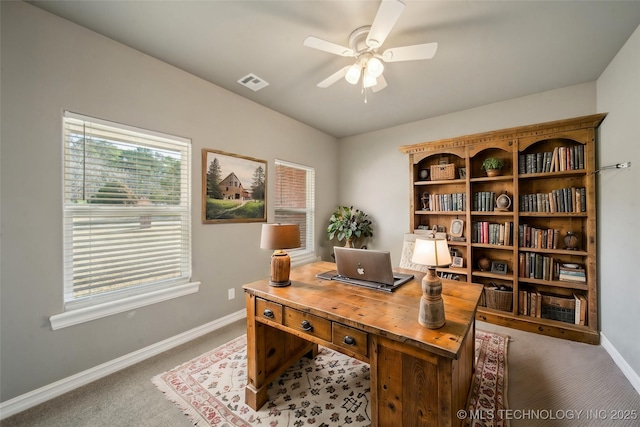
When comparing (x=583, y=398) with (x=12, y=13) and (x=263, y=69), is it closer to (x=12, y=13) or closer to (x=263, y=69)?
(x=263, y=69)

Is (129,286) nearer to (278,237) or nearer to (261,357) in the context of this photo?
(261,357)

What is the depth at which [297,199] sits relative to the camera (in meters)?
3.95

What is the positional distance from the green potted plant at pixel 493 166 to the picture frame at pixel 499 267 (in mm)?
1085

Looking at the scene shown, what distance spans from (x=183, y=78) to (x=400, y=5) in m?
2.13

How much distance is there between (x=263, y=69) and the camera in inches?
97.0

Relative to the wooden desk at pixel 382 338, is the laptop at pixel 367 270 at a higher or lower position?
higher

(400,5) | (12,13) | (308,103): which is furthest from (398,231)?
(12,13)

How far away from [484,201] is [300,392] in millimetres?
2900

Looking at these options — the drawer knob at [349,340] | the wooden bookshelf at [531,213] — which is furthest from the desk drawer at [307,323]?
the wooden bookshelf at [531,213]

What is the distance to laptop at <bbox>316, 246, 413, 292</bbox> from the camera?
169 centimetres

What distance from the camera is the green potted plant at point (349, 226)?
403cm

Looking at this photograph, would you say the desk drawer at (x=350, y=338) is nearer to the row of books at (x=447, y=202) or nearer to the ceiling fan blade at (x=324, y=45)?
the ceiling fan blade at (x=324, y=45)

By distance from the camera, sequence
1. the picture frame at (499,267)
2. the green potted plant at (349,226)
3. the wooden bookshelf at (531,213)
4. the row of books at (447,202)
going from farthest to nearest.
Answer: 1. the green potted plant at (349,226)
2. the row of books at (447,202)
3. the picture frame at (499,267)
4. the wooden bookshelf at (531,213)

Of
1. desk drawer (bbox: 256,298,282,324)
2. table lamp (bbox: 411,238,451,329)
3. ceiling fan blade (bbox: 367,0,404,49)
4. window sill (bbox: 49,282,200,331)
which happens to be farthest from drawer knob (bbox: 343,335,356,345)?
window sill (bbox: 49,282,200,331)
